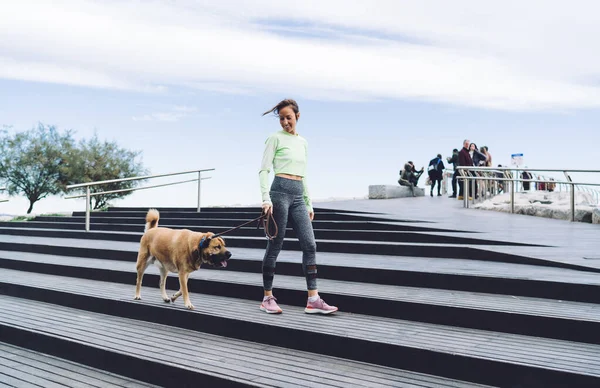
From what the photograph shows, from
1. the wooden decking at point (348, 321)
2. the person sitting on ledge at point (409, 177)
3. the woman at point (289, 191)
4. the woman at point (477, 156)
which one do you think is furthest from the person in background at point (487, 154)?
the woman at point (289, 191)

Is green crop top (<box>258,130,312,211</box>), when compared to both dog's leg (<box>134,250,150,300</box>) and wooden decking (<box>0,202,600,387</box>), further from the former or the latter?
dog's leg (<box>134,250,150,300</box>)

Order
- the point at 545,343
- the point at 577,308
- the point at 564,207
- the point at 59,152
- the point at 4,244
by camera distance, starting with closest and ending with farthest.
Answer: the point at 545,343 → the point at 577,308 → the point at 4,244 → the point at 564,207 → the point at 59,152

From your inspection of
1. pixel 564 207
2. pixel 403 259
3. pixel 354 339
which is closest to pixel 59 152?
pixel 564 207

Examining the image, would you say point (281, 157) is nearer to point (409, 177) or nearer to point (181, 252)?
point (181, 252)

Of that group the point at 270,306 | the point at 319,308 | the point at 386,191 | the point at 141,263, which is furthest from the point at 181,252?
the point at 386,191

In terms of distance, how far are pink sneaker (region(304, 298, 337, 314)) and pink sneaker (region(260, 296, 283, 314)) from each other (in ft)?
0.91

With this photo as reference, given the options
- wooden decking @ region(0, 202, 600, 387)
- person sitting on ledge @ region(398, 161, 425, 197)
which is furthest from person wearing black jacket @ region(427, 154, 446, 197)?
wooden decking @ region(0, 202, 600, 387)

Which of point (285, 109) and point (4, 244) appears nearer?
point (285, 109)

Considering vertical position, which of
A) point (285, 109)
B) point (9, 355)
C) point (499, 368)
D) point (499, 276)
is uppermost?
point (285, 109)

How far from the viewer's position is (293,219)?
5152 millimetres

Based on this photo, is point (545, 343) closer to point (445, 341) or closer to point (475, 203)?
point (445, 341)

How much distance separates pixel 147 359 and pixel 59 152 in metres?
28.7

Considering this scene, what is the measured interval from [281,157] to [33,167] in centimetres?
2862

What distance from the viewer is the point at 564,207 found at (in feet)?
47.0
